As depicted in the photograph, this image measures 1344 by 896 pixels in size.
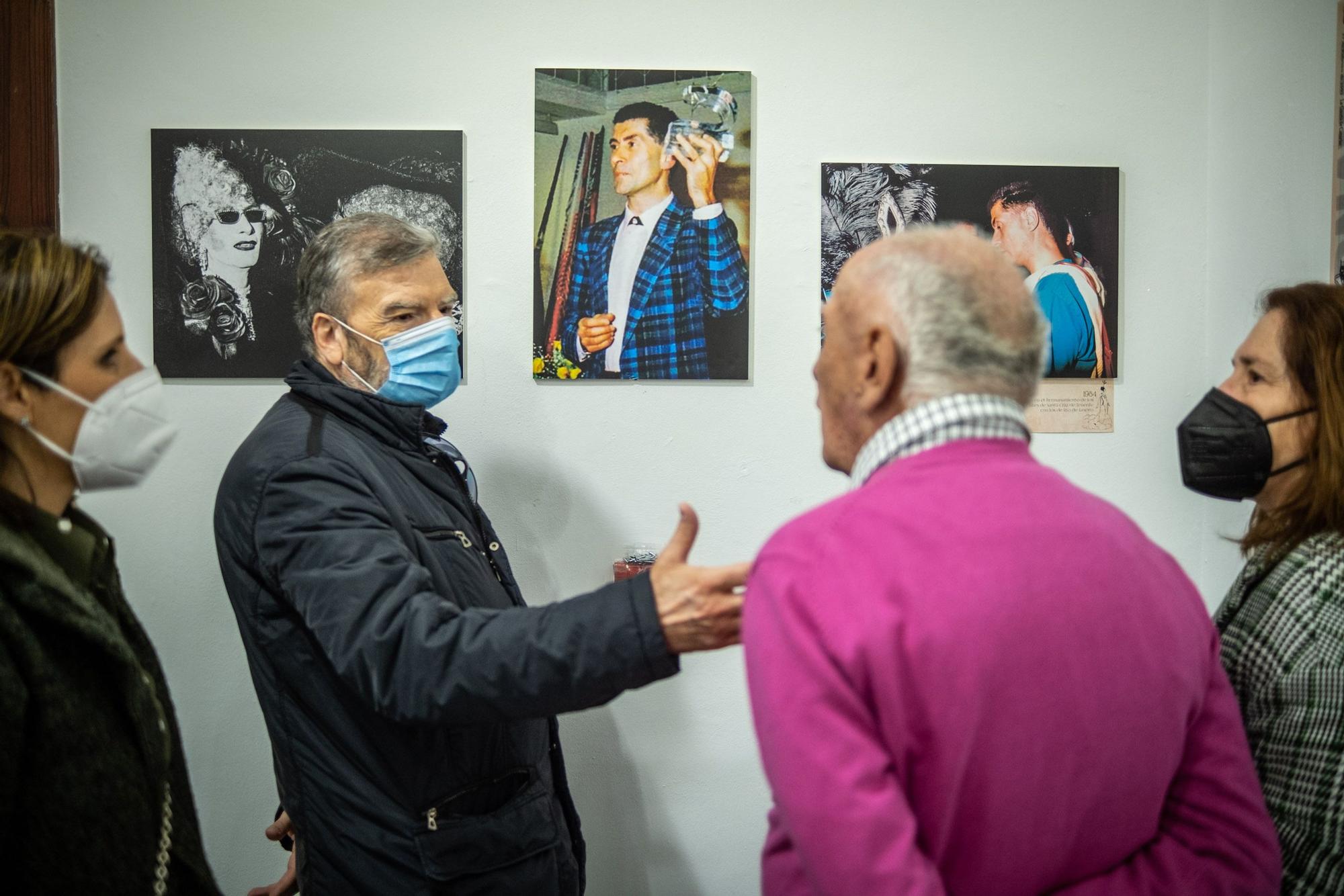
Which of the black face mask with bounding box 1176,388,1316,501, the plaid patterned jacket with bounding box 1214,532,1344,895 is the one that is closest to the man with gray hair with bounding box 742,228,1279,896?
the plaid patterned jacket with bounding box 1214,532,1344,895

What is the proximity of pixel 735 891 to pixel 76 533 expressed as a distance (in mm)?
1627

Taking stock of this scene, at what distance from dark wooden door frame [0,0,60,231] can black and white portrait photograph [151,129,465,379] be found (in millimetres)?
225

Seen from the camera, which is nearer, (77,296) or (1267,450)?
(77,296)

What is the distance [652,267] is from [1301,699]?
4.69ft

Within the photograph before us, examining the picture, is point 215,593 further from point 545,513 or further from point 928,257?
point 928,257

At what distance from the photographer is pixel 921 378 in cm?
86

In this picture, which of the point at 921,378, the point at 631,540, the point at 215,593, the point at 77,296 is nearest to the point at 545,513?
the point at 631,540

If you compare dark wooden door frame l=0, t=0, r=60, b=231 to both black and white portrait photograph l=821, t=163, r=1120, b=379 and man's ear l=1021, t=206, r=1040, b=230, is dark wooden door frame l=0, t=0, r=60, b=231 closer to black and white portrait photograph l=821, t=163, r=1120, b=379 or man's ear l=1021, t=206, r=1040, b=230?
black and white portrait photograph l=821, t=163, r=1120, b=379

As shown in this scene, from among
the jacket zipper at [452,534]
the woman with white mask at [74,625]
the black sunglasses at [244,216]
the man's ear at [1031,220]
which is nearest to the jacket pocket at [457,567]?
the jacket zipper at [452,534]

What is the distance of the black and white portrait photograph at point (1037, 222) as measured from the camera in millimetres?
1991

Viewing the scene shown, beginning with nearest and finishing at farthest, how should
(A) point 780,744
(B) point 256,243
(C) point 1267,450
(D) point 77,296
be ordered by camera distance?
(A) point 780,744 → (D) point 77,296 → (C) point 1267,450 → (B) point 256,243

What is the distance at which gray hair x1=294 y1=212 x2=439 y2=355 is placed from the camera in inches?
59.4

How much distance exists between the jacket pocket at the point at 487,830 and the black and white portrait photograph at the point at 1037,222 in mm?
1252

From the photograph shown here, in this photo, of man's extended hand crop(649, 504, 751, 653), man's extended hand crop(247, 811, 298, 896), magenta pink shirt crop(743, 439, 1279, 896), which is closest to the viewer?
magenta pink shirt crop(743, 439, 1279, 896)
